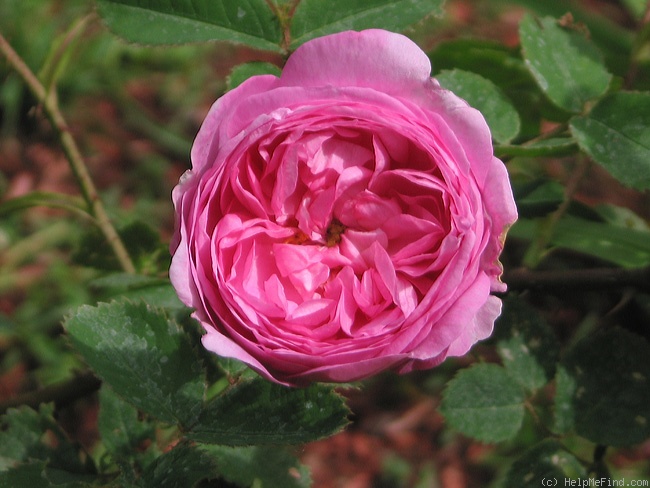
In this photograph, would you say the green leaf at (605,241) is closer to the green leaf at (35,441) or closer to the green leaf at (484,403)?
the green leaf at (484,403)

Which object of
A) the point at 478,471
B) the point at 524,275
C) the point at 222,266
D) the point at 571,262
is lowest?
the point at 478,471

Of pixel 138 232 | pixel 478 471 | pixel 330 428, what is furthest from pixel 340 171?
pixel 478 471

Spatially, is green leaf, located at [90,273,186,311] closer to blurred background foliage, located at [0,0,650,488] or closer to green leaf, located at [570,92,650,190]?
blurred background foliage, located at [0,0,650,488]

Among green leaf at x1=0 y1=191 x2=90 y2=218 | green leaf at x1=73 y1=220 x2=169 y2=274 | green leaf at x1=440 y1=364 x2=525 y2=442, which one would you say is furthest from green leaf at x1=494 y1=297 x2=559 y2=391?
green leaf at x1=0 y1=191 x2=90 y2=218

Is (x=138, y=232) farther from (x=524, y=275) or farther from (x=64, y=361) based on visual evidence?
(x=64, y=361)

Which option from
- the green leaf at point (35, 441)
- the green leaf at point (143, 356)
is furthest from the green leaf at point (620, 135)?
the green leaf at point (35, 441)

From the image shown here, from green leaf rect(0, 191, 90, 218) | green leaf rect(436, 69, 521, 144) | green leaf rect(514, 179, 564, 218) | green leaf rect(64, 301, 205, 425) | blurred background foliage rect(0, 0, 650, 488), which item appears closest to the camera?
green leaf rect(64, 301, 205, 425)
